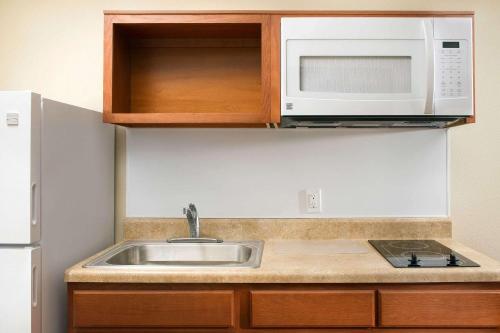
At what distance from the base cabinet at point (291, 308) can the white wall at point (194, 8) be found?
0.69 metres

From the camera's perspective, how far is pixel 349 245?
210 cm

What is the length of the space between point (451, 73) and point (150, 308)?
59.0 inches

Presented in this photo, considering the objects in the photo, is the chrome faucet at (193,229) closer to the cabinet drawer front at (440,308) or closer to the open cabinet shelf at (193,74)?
the open cabinet shelf at (193,74)

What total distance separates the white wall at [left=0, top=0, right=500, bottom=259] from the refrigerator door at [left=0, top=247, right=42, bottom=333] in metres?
0.79

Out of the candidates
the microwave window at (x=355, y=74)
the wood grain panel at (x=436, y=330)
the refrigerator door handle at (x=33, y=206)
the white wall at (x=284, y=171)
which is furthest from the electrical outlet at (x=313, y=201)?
the refrigerator door handle at (x=33, y=206)

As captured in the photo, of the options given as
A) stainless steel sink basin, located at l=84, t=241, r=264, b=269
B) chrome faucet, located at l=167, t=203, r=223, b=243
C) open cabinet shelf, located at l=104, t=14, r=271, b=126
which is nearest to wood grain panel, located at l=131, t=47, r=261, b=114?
open cabinet shelf, located at l=104, t=14, r=271, b=126

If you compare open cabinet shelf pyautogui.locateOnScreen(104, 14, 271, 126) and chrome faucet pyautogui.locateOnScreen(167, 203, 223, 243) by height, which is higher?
open cabinet shelf pyautogui.locateOnScreen(104, 14, 271, 126)

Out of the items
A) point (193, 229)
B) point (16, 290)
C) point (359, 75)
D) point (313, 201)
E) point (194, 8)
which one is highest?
point (194, 8)

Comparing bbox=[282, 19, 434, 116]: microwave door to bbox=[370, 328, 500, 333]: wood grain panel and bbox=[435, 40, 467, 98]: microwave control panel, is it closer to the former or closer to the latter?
bbox=[435, 40, 467, 98]: microwave control panel

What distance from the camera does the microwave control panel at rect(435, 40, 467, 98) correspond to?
6.10 feet

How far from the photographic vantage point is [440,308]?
64.6 inches

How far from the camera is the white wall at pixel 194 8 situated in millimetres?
2254

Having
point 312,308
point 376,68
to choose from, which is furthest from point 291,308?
point 376,68

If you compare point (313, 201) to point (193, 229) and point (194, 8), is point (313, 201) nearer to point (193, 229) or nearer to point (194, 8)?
point (193, 229)
